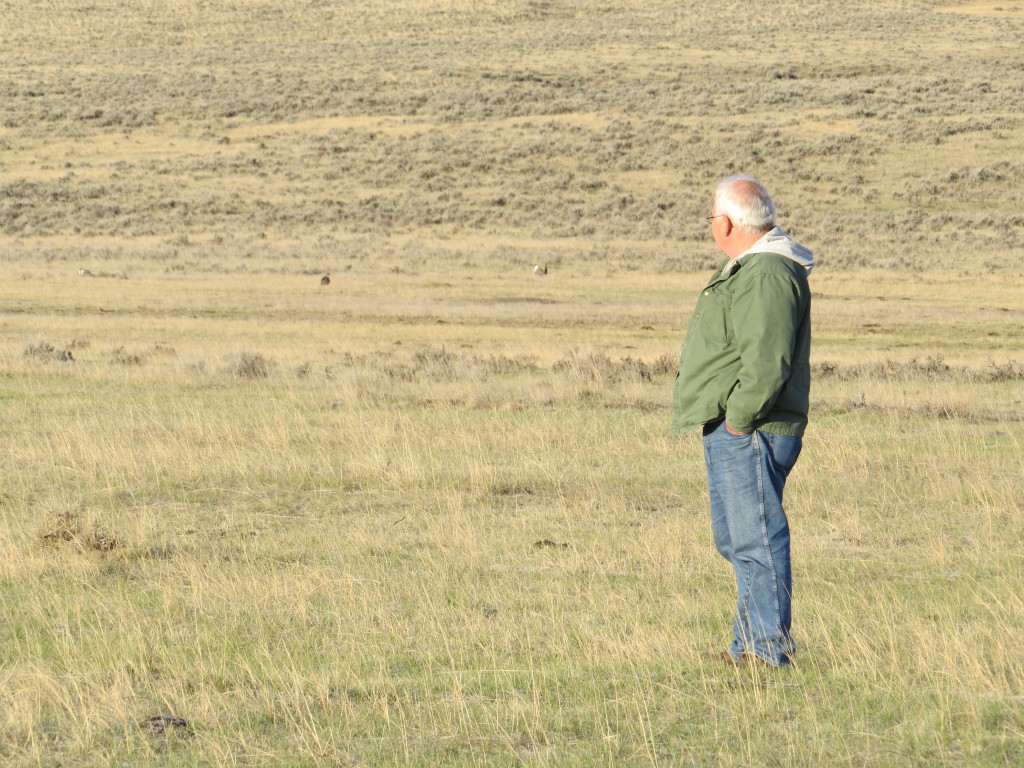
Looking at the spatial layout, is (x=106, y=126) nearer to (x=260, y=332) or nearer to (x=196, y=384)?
(x=260, y=332)

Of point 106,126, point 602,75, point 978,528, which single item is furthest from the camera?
point 602,75

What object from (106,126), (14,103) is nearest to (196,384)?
(106,126)

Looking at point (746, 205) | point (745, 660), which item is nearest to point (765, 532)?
point (745, 660)

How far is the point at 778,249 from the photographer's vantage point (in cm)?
548

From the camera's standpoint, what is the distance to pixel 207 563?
25.8ft

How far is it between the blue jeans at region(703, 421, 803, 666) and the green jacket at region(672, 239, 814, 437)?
0.12 meters

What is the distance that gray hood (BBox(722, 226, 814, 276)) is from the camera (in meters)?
5.49

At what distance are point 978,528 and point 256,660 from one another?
5.41m

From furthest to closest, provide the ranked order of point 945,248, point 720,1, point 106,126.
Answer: point 720,1
point 106,126
point 945,248

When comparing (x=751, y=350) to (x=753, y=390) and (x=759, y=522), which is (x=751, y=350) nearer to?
(x=753, y=390)

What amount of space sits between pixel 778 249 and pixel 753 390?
2.09 ft

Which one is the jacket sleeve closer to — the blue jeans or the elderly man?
the elderly man

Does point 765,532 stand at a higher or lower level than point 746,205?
lower

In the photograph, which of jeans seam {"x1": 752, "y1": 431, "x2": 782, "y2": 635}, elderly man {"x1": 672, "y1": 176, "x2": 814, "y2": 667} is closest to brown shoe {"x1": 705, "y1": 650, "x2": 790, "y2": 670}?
elderly man {"x1": 672, "y1": 176, "x2": 814, "y2": 667}
